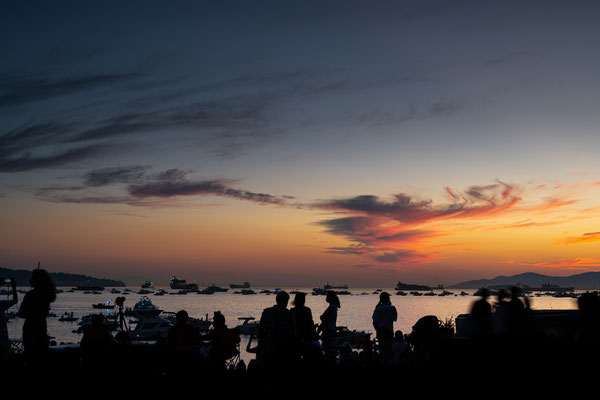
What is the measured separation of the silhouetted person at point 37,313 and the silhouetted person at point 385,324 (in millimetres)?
7654

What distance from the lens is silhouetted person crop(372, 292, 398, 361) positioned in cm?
1287

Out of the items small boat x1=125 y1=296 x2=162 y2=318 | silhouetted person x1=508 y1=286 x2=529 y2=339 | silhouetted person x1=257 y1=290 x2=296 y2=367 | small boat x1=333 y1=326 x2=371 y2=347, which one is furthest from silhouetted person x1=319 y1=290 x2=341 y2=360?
small boat x1=125 y1=296 x2=162 y2=318

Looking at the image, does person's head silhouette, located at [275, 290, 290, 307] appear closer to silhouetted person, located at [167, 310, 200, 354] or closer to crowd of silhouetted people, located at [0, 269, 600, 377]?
crowd of silhouetted people, located at [0, 269, 600, 377]

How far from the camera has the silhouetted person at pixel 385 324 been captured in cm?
A: 1287

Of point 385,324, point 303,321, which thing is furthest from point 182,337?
point 385,324

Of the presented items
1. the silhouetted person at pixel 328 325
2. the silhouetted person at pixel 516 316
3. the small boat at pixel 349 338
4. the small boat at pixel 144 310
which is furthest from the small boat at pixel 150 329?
the silhouetted person at pixel 516 316

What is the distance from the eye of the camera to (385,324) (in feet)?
42.3

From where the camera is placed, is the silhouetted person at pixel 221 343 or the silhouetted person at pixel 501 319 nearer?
the silhouetted person at pixel 501 319

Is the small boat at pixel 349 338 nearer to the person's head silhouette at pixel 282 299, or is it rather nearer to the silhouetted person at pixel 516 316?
the person's head silhouette at pixel 282 299

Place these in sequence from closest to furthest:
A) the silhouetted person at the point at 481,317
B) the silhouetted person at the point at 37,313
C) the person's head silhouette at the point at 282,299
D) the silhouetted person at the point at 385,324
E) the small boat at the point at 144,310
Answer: the silhouetted person at the point at 481,317, the silhouetted person at the point at 37,313, the person's head silhouette at the point at 282,299, the silhouetted person at the point at 385,324, the small boat at the point at 144,310

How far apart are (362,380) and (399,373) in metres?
0.66

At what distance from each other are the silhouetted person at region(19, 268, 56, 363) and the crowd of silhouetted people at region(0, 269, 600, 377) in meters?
0.02

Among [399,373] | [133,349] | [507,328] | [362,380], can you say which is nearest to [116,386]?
[133,349]

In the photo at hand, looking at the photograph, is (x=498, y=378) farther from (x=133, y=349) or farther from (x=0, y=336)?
(x=0, y=336)
